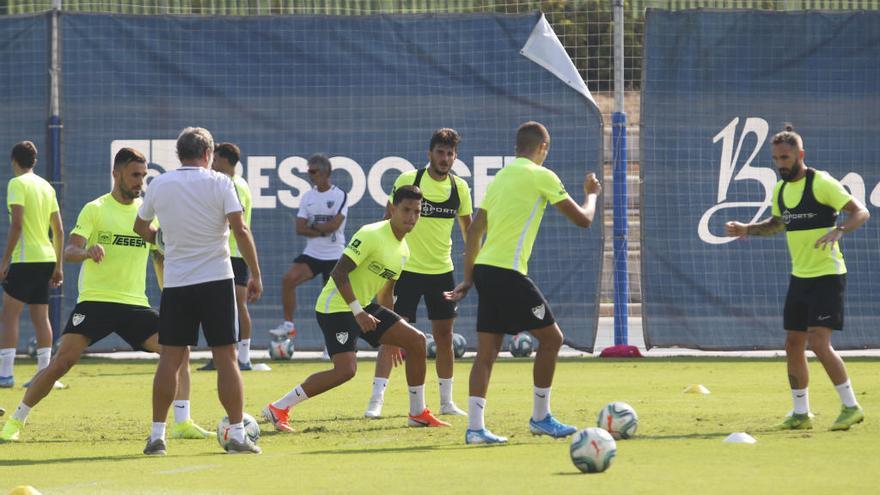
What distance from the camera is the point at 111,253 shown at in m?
10.3

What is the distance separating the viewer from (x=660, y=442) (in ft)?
30.7

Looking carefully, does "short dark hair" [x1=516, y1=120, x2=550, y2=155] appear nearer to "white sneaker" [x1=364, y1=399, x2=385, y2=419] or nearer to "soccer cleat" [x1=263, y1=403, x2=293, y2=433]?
"soccer cleat" [x1=263, y1=403, x2=293, y2=433]

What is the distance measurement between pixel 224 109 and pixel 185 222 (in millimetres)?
8996

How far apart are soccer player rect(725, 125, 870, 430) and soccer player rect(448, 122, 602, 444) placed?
170cm

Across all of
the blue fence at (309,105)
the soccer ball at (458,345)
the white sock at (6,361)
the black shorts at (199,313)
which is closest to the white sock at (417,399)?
the black shorts at (199,313)

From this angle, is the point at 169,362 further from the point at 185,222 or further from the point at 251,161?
the point at 251,161

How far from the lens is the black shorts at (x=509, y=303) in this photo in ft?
31.6

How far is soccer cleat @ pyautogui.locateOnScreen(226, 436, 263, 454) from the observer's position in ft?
29.9

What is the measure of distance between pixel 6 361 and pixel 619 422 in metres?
7.03

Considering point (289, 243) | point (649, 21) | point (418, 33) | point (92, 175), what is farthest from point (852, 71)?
point (92, 175)

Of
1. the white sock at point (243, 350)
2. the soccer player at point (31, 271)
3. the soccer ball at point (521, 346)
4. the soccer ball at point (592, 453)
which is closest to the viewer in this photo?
the soccer ball at point (592, 453)

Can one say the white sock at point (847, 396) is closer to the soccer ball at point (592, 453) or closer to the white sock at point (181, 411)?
the soccer ball at point (592, 453)

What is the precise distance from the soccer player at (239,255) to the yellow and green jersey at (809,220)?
17.3 ft

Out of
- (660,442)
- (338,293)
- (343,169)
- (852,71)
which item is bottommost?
(660,442)
